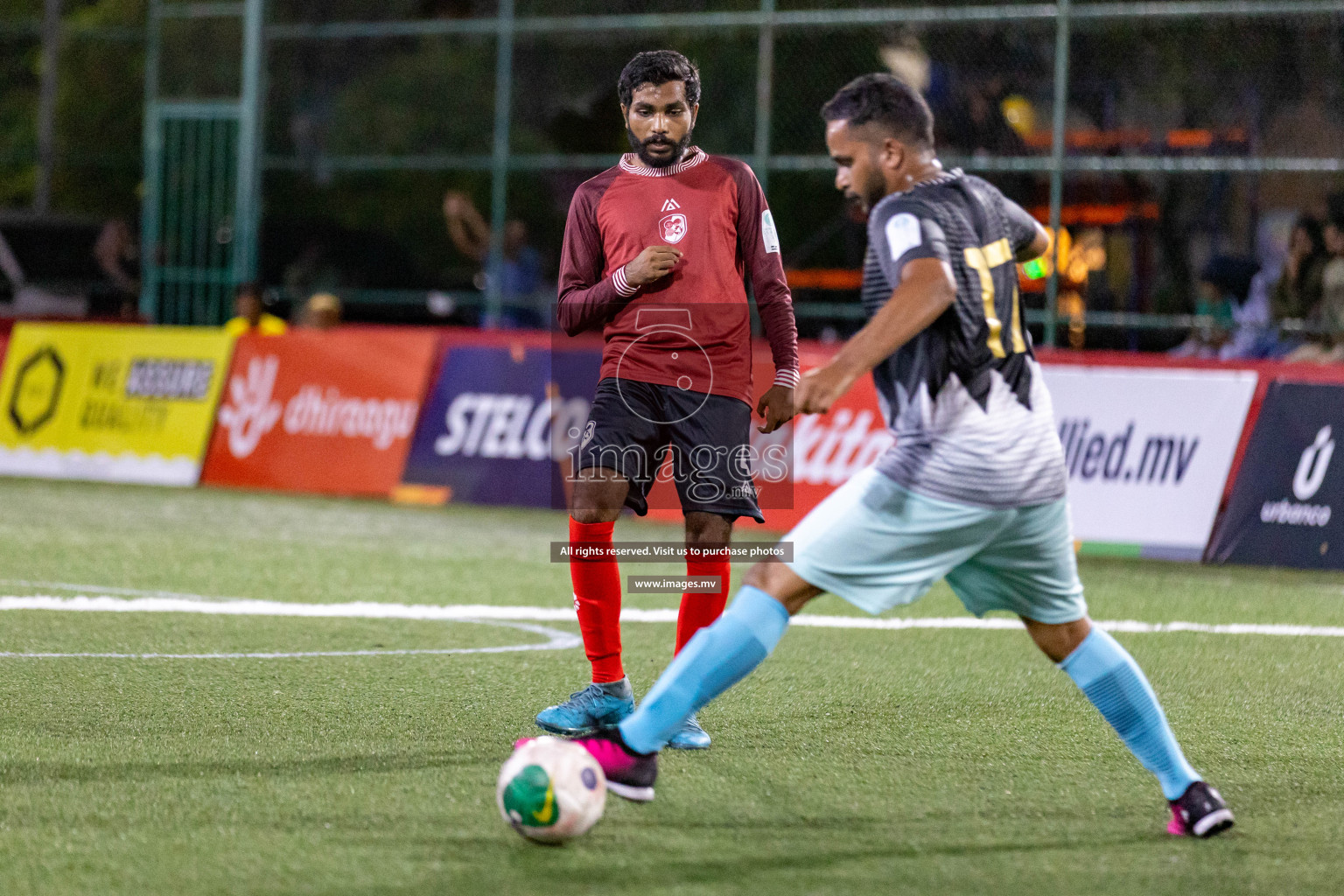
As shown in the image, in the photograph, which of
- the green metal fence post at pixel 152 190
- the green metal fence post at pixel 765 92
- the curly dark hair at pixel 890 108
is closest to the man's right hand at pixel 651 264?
the curly dark hair at pixel 890 108

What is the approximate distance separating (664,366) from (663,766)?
126cm

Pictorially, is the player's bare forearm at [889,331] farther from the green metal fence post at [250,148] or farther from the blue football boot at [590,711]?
the green metal fence post at [250,148]

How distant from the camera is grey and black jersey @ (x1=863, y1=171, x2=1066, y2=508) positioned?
453cm

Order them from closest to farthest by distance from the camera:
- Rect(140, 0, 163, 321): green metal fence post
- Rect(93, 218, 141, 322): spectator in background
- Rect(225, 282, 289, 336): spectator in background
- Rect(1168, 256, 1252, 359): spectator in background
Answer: Rect(1168, 256, 1252, 359): spectator in background
Rect(225, 282, 289, 336): spectator in background
Rect(140, 0, 163, 321): green metal fence post
Rect(93, 218, 141, 322): spectator in background

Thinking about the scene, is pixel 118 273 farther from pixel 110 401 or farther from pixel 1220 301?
A: pixel 1220 301

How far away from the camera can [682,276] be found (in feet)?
18.9

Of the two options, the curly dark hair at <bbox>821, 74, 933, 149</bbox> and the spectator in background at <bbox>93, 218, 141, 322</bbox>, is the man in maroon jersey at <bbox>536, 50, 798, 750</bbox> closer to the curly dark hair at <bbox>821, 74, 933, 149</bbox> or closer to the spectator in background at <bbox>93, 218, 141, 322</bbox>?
the curly dark hair at <bbox>821, 74, 933, 149</bbox>

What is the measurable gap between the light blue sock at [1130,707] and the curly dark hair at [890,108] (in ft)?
4.54

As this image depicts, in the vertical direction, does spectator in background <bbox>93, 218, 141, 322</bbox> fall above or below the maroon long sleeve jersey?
below

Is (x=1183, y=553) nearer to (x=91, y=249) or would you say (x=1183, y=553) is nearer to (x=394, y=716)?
(x=394, y=716)

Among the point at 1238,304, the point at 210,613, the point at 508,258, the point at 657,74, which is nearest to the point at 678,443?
the point at 657,74

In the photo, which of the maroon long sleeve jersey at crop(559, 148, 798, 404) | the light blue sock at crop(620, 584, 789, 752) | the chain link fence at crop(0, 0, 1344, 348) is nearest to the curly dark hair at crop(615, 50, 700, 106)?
the maroon long sleeve jersey at crop(559, 148, 798, 404)

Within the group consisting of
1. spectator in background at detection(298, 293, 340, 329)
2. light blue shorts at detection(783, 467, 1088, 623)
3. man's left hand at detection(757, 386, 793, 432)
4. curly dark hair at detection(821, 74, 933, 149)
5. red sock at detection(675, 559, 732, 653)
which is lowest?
spectator in background at detection(298, 293, 340, 329)

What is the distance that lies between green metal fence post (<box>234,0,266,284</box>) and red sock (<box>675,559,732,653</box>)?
14.2m
